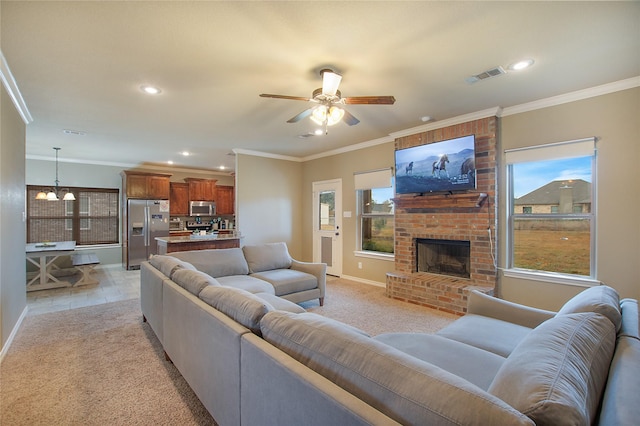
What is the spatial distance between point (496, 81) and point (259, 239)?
4.85 metres

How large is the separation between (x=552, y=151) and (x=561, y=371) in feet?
11.4

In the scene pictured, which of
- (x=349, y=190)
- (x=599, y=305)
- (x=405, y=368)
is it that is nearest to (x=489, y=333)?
(x=599, y=305)

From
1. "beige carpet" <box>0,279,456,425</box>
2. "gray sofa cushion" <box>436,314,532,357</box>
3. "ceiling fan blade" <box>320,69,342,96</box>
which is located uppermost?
"ceiling fan blade" <box>320,69,342,96</box>

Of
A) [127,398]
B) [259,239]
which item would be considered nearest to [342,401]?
[127,398]

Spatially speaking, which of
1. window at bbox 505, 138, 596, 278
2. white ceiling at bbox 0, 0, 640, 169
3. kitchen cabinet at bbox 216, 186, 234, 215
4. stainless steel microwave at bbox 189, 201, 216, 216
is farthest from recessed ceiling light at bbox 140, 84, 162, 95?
kitchen cabinet at bbox 216, 186, 234, 215

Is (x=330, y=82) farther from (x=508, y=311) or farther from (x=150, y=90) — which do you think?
(x=508, y=311)

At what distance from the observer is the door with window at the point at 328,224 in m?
6.06

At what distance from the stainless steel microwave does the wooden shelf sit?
575 centimetres

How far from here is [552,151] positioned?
11.3 ft

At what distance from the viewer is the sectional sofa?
0.78 metres

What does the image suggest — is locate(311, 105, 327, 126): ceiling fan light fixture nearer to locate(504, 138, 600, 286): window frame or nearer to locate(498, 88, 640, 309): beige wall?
locate(504, 138, 600, 286): window frame

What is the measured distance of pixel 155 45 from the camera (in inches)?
91.8

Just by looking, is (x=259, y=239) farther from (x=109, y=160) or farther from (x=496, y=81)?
(x=496, y=81)

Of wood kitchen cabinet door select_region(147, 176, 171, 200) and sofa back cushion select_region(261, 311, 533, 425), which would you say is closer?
sofa back cushion select_region(261, 311, 533, 425)
